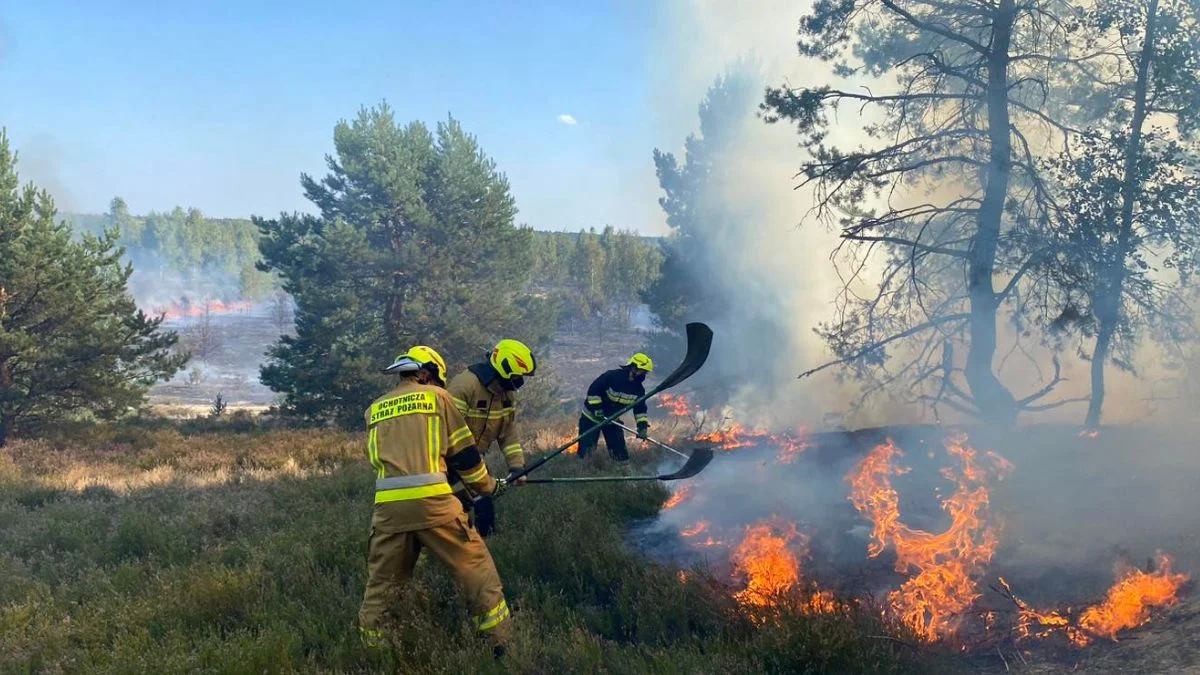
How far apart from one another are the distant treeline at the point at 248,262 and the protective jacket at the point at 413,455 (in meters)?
45.9

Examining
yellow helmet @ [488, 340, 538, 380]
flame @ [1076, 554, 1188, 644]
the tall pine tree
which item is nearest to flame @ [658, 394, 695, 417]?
the tall pine tree

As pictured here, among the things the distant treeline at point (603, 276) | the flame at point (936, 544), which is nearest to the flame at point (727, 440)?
the flame at point (936, 544)

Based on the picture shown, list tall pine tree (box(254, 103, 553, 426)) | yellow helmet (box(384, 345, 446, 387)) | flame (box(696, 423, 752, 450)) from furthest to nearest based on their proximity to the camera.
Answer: tall pine tree (box(254, 103, 553, 426)) < flame (box(696, 423, 752, 450)) < yellow helmet (box(384, 345, 446, 387))

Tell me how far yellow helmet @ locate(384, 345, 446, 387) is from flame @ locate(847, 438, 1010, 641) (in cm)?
346

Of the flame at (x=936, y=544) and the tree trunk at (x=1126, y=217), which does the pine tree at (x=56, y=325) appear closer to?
the flame at (x=936, y=544)

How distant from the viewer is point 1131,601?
179 inches

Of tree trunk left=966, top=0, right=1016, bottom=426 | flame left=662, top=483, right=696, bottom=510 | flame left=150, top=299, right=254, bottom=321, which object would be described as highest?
flame left=150, top=299, right=254, bottom=321

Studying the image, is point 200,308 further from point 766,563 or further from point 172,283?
point 766,563

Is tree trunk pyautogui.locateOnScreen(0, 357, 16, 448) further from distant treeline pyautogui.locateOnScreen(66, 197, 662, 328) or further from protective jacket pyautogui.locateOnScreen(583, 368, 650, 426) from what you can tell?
distant treeline pyautogui.locateOnScreen(66, 197, 662, 328)

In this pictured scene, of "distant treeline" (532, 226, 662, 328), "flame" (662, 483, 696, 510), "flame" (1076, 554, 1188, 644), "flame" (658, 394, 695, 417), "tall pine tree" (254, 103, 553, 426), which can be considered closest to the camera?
"flame" (1076, 554, 1188, 644)

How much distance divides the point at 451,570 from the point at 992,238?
7.61 meters

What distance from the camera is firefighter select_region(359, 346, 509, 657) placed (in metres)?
4.29

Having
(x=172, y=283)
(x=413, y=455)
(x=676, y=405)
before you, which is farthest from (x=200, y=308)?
(x=413, y=455)

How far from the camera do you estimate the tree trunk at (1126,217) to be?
822 cm
